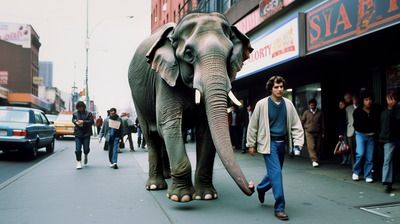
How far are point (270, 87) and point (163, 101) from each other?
1595 mm

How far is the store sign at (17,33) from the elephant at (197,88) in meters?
65.9

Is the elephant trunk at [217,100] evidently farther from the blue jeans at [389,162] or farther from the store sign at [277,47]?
the store sign at [277,47]

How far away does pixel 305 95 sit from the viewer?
477 inches

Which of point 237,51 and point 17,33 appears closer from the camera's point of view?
point 237,51

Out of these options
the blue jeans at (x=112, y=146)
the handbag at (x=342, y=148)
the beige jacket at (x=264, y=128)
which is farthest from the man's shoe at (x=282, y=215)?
the blue jeans at (x=112, y=146)

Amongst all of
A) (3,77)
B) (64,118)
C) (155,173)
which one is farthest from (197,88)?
(3,77)

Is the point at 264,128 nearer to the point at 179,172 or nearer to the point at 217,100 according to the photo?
the point at 217,100

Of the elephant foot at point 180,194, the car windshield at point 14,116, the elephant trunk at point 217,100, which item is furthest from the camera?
the car windshield at point 14,116

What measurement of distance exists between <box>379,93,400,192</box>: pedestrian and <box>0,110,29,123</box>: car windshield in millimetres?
10648

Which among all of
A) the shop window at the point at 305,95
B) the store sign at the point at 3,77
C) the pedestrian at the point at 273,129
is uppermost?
the store sign at the point at 3,77

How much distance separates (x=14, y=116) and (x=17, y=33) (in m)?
64.0

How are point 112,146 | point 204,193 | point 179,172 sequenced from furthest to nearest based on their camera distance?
point 112,146
point 204,193
point 179,172

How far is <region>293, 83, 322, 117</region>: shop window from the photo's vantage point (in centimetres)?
1135

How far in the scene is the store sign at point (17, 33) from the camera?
64856mm
